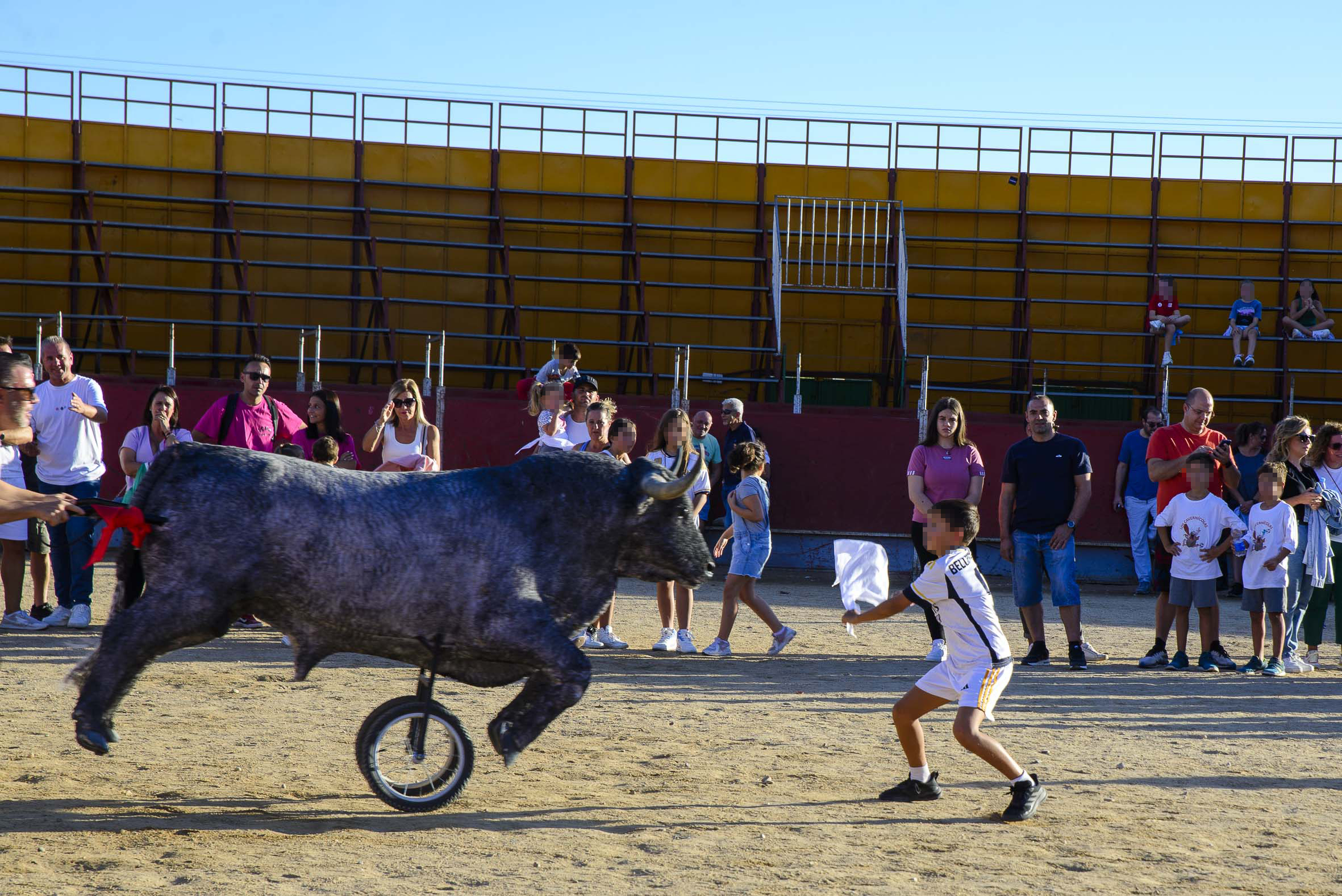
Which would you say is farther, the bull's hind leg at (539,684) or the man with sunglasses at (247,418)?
the man with sunglasses at (247,418)

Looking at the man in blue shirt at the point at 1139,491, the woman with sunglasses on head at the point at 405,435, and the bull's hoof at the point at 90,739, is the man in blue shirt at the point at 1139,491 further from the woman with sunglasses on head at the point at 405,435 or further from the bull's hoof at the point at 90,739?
the bull's hoof at the point at 90,739

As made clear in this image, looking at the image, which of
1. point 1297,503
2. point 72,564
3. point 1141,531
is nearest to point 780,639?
point 1297,503

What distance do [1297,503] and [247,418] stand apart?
23.8ft

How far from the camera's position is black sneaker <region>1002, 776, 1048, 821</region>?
17.5 feet

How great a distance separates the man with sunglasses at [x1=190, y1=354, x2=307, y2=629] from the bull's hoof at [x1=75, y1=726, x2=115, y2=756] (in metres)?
4.33

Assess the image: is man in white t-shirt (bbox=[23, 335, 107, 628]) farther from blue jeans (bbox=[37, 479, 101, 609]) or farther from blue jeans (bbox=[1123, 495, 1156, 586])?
blue jeans (bbox=[1123, 495, 1156, 586])

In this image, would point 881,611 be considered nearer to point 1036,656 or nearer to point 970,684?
point 970,684

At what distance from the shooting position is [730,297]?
68.4 ft

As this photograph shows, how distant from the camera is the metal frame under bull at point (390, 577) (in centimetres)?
503

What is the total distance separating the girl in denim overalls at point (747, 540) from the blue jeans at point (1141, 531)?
18.7 feet

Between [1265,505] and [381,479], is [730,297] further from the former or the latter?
[381,479]

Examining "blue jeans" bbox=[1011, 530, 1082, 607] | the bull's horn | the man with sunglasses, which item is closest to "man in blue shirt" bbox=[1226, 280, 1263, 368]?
"blue jeans" bbox=[1011, 530, 1082, 607]

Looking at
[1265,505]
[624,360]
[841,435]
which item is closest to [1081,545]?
[841,435]

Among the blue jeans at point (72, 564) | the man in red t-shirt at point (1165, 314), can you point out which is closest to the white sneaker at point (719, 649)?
the blue jeans at point (72, 564)
